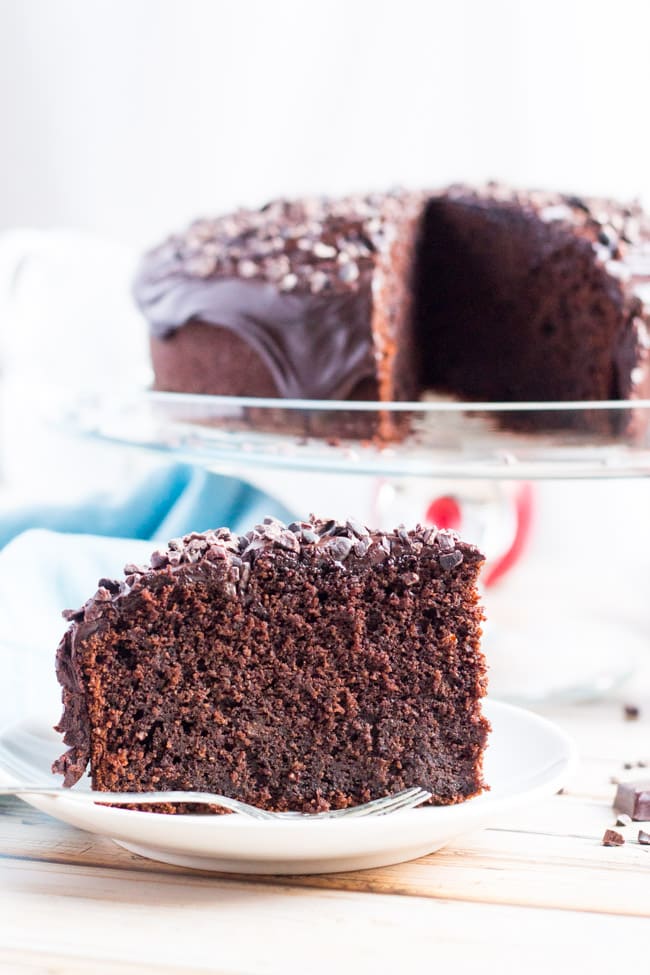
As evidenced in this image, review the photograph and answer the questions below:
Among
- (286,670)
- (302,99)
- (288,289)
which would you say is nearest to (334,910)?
(286,670)

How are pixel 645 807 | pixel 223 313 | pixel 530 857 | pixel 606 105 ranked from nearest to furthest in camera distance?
pixel 530 857
pixel 645 807
pixel 223 313
pixel 606 105

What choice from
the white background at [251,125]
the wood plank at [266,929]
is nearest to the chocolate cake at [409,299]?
the white background at [251,125]

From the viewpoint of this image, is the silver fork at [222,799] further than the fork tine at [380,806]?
No

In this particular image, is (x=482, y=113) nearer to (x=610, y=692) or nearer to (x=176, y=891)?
(x=610, y=692)

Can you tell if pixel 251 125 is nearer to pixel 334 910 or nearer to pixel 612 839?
pixel 612 839

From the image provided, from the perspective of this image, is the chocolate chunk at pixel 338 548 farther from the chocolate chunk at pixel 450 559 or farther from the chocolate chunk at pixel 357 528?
the chocolate chunk at pixel 450 559

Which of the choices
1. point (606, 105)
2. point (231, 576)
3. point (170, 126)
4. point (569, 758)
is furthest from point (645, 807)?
point (170, 126)
